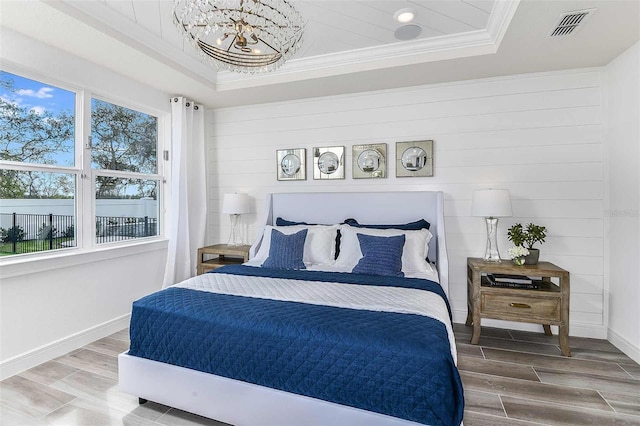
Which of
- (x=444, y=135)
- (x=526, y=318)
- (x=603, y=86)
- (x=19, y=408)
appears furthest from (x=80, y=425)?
(x=603, y=86)

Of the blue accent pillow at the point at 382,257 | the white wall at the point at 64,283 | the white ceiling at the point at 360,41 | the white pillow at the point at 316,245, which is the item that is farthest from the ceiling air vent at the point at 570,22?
the white wall at the point at 64,283

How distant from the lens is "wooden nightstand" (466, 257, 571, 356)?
106 inches

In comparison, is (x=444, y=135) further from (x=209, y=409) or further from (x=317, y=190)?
(x=209, y=409)

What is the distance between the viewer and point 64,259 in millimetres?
2730

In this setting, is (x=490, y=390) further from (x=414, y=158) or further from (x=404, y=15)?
(x=404, y=15)

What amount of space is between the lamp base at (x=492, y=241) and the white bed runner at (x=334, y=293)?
1278 mm

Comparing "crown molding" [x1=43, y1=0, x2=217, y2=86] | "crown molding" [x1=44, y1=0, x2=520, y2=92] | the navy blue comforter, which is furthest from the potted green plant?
"crown molding" [x1=43, y1=0, x2=217, y2=86]

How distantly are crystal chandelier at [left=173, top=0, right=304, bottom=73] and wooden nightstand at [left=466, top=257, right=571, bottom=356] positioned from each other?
2.41 m

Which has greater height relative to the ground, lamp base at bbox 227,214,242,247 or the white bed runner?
lamp base at bbox 227,214,242,247

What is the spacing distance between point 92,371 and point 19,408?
1.48 feet

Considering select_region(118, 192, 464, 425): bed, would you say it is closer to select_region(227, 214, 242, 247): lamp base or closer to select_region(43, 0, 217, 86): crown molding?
select_region(227, 214, 242, 247): lamp base

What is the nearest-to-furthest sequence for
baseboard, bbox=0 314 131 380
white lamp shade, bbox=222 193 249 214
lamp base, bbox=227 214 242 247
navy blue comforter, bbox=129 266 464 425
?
navy blue comforter, bbox=129 266 464 425 < baseboard, bbox=0 314 131 380 < white lamp shade, bbox=222 193 249 214 < lamp base, bbox=227 214 242 247

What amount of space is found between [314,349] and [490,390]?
1.40 m

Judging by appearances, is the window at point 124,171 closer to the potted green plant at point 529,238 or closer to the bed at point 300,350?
the bed at point 300,350
